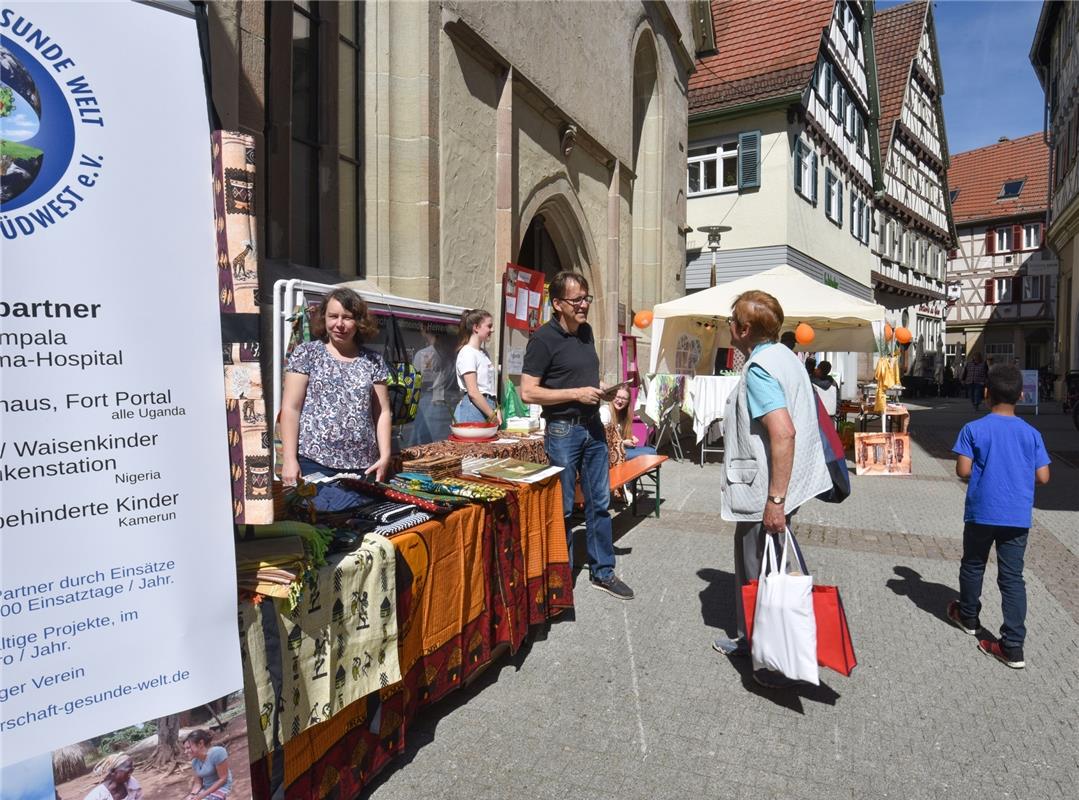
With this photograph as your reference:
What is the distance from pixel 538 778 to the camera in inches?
104

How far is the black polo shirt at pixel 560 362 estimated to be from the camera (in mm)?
4125

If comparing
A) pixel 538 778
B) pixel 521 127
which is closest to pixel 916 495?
pixel 521 127

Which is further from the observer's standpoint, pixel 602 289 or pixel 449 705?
pixel 602 289

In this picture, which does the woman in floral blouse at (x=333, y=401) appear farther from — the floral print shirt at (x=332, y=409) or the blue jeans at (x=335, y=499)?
the blue jeans at (x=335, y=499)

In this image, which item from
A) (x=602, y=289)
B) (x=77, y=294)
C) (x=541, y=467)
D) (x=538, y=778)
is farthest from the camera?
(x=602, y=289)

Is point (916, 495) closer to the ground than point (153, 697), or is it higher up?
closer to the ground

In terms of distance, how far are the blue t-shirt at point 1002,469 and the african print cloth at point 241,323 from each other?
317 centimetres

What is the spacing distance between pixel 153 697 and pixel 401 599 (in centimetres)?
112

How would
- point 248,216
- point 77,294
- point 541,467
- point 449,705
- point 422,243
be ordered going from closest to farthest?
point 77,294 < point 248,216 < point 449,705 < point 541,467 < point 422,243

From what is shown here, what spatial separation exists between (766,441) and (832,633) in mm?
835

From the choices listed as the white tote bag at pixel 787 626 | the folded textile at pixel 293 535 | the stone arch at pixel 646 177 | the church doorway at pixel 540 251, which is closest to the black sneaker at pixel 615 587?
the white tote bag at pixel 787 626

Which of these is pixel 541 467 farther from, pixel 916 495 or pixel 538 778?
pixel 916 495

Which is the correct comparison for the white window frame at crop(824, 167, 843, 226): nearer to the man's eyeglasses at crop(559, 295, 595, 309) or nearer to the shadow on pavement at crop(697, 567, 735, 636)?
the shadow on pavement at crop(697, 567, 735, 636)

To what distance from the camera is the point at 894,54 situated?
102 feet
